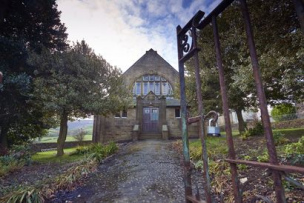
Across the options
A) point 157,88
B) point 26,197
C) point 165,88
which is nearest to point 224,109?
point 26,197

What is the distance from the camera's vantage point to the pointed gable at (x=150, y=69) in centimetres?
2083

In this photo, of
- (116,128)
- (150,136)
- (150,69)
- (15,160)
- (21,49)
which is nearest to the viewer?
(15,160)

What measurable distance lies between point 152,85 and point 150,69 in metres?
2.06

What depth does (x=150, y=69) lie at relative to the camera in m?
21.0

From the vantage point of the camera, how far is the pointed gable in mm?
20828

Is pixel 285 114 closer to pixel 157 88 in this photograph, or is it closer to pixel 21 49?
pixel 157 88

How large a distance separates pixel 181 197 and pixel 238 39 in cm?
450

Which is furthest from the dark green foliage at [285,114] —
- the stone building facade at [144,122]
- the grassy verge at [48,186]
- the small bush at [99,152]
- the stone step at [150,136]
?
the grassy verge at [48,186]

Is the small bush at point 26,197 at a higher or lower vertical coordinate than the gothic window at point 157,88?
lower

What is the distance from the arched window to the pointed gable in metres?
0.47

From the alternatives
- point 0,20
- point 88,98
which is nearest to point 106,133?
point 88,98

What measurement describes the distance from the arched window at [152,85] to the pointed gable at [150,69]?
47 cm

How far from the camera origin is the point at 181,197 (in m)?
3.71

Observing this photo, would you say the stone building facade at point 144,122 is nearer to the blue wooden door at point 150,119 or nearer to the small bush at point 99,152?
the blue wooden door at point 150,119
